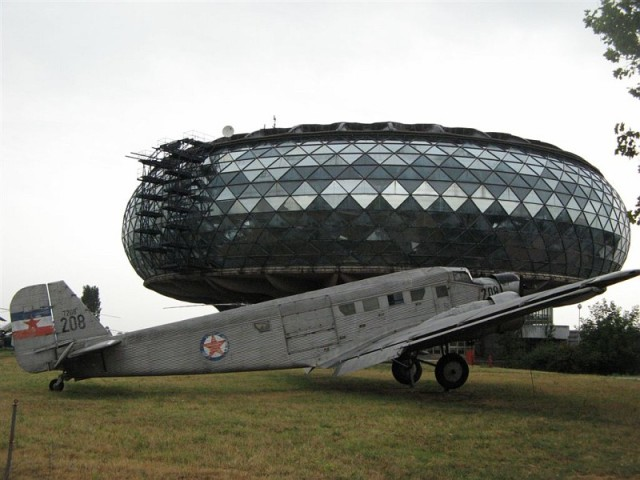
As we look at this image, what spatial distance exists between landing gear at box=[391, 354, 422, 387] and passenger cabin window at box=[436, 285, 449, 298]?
89.7 inches

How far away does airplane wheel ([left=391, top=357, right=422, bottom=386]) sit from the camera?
757 inches

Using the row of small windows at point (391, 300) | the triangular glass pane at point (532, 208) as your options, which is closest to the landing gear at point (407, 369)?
the row of small windows at point (391, 300)

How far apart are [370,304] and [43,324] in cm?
950

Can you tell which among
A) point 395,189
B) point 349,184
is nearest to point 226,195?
point 349,184

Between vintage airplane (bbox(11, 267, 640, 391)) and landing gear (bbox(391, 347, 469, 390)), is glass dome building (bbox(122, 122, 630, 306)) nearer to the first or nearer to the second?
vintage airplane (bbox(11, 267, 640, 391))

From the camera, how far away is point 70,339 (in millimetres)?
17406

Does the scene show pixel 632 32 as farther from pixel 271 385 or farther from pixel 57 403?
pixel 57 403

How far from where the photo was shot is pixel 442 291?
66.8ft

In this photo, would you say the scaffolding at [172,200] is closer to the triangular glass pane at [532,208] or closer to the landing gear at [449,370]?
the triangular glass pane at [532,208]

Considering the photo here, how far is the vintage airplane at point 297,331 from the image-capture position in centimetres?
1700

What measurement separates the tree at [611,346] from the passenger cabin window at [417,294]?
2643 centimetres

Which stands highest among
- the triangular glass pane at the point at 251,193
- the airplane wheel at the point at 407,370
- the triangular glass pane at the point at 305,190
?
the triangular glass pane at the point at 251,193

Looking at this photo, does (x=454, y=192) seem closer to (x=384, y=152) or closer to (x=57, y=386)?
(x=384, y=152)

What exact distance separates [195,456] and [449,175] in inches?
1603
